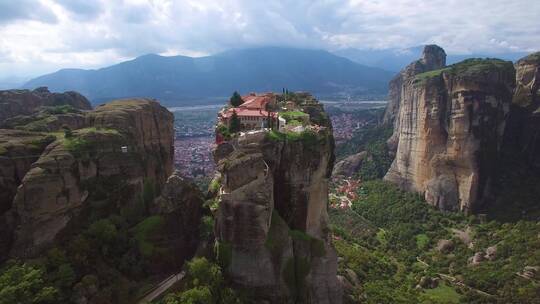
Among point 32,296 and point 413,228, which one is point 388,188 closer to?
point 413,228

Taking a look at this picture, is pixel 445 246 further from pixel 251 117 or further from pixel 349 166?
pixel 349 166

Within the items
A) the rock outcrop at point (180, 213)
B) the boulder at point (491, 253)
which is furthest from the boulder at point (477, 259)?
the rock outcrop at point (180, 213)

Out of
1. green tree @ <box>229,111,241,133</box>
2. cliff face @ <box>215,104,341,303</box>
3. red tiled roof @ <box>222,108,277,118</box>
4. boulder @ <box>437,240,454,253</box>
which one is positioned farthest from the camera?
boulder @ <box>437,240,454,253</box>

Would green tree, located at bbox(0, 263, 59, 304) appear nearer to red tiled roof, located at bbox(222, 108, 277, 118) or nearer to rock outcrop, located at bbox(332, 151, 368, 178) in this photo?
red tiled roof, located at bbox(222, 108, 277, 118)

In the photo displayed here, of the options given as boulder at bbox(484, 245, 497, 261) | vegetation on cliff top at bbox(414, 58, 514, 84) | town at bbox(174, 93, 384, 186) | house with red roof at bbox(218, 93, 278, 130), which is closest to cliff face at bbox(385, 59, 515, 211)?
vegetation on cliff top at bbox(414, 58, 514, 84)

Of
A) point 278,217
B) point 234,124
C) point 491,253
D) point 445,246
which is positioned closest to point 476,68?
point 445,246

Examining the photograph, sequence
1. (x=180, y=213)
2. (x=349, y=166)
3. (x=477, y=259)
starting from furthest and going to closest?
(x=349, y=166), (x=477, y=259), (x=180, y=213)

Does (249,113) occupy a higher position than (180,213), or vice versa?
(249,113)
